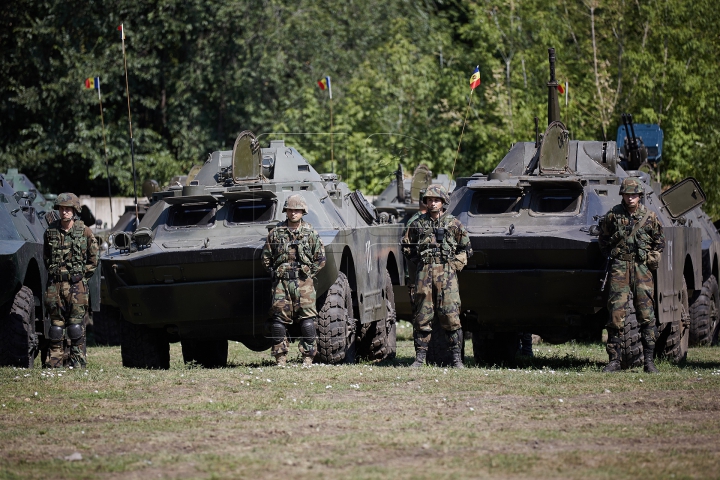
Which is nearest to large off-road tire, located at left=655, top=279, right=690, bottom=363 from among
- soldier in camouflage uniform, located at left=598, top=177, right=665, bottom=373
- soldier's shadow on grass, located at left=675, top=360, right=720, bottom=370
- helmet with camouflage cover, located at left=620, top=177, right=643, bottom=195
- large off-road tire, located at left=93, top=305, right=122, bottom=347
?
soldier's shadow on grass, located at left=675, top=360, right=720, bottom=370

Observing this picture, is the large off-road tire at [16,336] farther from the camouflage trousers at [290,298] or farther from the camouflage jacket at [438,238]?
the camouflage jacket at [438,238]

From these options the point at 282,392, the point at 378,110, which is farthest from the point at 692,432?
the point at 378,110

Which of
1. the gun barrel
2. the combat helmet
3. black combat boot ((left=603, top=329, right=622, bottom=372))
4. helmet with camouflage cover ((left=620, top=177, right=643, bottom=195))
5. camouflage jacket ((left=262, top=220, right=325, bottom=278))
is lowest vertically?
black combat boot ((left=603, top=329, right=622, bottom=372))

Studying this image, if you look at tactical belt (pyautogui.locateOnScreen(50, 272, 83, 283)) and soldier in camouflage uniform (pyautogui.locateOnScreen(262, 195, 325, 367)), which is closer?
soldier in camouflage uniform (pyautogui.locateOnScreen(262, 195, 325, 367))

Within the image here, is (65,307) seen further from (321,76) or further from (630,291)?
(321,76)

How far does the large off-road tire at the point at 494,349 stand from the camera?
14281 mm

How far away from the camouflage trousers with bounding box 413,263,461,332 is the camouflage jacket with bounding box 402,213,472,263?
0.38 ft

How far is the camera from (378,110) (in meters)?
26.1

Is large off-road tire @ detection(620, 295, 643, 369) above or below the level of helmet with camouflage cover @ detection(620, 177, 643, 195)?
below

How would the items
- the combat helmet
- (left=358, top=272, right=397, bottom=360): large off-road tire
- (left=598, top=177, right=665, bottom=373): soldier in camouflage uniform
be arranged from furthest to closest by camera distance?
(left=358, top=272, right=397, bottom=360): large off-road tire, the combat helmet, (left=598, top=177, right=665, bottom=373): soldier in camouflage uniform

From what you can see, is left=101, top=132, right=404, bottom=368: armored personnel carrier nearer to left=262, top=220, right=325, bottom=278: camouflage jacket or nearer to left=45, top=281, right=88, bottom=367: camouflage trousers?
left=262, top=220, right=325, bottom=278: camouflage jacket

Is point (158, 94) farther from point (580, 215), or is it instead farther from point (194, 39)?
point (580, 215)

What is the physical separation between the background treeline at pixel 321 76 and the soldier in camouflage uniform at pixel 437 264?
9533 mm

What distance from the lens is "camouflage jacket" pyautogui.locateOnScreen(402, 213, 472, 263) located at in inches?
484
